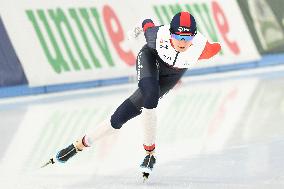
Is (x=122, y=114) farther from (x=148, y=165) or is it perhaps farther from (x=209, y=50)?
(x=209, y=50)

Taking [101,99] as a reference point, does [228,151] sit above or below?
above

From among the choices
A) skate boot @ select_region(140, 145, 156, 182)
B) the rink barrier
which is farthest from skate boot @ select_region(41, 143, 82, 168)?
the rink barrier

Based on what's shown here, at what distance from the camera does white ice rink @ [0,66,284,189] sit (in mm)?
5324

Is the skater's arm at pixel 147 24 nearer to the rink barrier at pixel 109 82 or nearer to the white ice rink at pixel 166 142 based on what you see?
the white ice rink at pixel 166 142

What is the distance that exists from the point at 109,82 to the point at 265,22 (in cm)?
552

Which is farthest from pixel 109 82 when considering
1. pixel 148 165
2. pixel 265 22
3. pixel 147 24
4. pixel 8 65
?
pixel 148 165

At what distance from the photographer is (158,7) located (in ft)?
52.1

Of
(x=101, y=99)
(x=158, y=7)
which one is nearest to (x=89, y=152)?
(x=101, y=99)

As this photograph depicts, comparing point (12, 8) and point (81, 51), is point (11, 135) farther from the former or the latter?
point (81, 51)

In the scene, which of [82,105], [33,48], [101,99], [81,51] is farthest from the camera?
[81,51]

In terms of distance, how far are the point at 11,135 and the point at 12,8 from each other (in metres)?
5.03

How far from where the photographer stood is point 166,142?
7363mm

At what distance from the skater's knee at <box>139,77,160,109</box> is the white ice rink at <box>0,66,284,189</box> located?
52 centimetres

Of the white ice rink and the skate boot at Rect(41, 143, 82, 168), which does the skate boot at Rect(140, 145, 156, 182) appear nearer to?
the white ice rink
